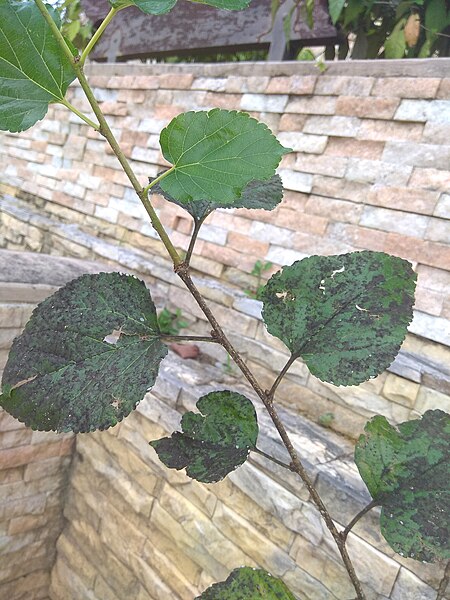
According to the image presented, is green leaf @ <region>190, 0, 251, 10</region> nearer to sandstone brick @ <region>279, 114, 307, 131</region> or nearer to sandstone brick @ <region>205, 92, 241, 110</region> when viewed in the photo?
sandstone brick @ <region>279, 114, 307, 131</region>

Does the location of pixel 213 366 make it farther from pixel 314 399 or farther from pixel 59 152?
pixel 59 152

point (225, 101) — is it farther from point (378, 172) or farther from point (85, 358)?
point (85, 358)

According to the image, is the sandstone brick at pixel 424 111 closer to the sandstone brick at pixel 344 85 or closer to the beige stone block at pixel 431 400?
the sandstone brick at pixel 344 85

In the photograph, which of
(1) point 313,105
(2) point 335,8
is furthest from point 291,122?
(2) point 335,8

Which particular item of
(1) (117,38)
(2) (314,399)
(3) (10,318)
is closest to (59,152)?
(1) (117,38)

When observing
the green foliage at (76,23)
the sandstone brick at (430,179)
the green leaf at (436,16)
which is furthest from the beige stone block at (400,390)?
the green foliage at (76,23)

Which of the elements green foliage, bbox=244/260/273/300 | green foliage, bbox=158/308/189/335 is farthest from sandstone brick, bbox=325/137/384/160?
green foliage, bbox=158/308/189/335
